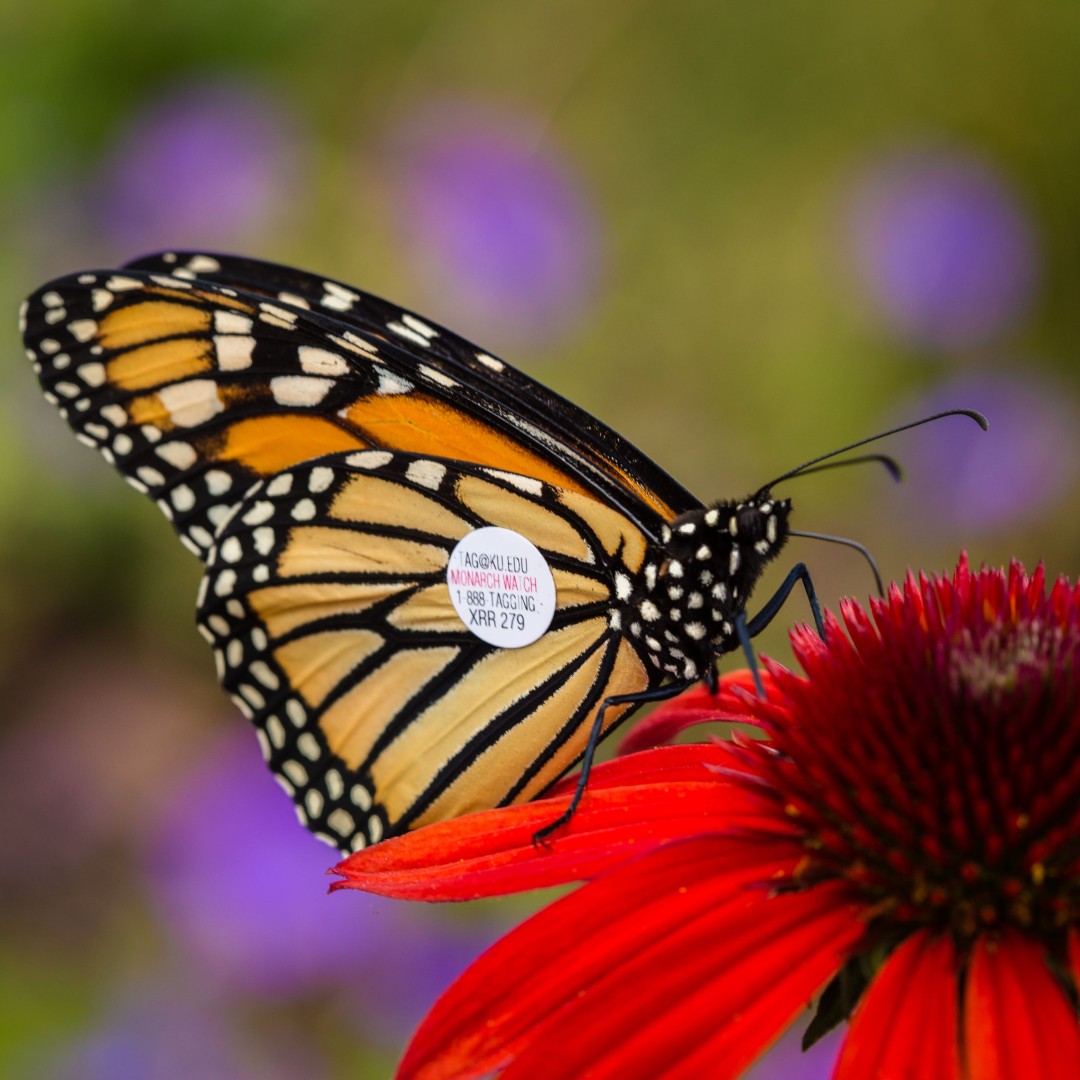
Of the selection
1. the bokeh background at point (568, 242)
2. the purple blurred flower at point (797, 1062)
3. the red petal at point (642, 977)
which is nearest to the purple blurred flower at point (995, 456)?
the bokeh background at point (568, 242)

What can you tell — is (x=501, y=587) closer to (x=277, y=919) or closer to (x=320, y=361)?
(x=320, y=361)

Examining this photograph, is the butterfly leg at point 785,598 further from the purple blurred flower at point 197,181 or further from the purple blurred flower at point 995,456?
the purple blurred flower at point 197,181

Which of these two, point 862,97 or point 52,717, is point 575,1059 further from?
point 862,97

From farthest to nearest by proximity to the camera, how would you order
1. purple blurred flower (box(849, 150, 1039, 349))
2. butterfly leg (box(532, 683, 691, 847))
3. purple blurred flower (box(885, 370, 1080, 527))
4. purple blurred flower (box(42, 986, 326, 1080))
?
purple blurred flower (box(849, 150, 1039, 349)) → purple blurred flower (box(885, 370, 1080, 527)) → purple blurred flower (box(42, 986, 326, 1080)) → butterfly leg (box(532, 683, 691, 847))

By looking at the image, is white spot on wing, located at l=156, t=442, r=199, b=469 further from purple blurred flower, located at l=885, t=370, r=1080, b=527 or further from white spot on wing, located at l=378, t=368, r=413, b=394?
purple blurred flower, located at l=885, t=370, r=1080, b=527

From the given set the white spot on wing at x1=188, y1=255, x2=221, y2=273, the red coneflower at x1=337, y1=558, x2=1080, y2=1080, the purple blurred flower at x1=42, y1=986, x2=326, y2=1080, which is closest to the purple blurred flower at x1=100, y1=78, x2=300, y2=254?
the purple blurred flower at x1=42, y1=986, x2=326, y2=1080

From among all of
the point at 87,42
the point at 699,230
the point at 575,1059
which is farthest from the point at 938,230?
the point at 575,1059
